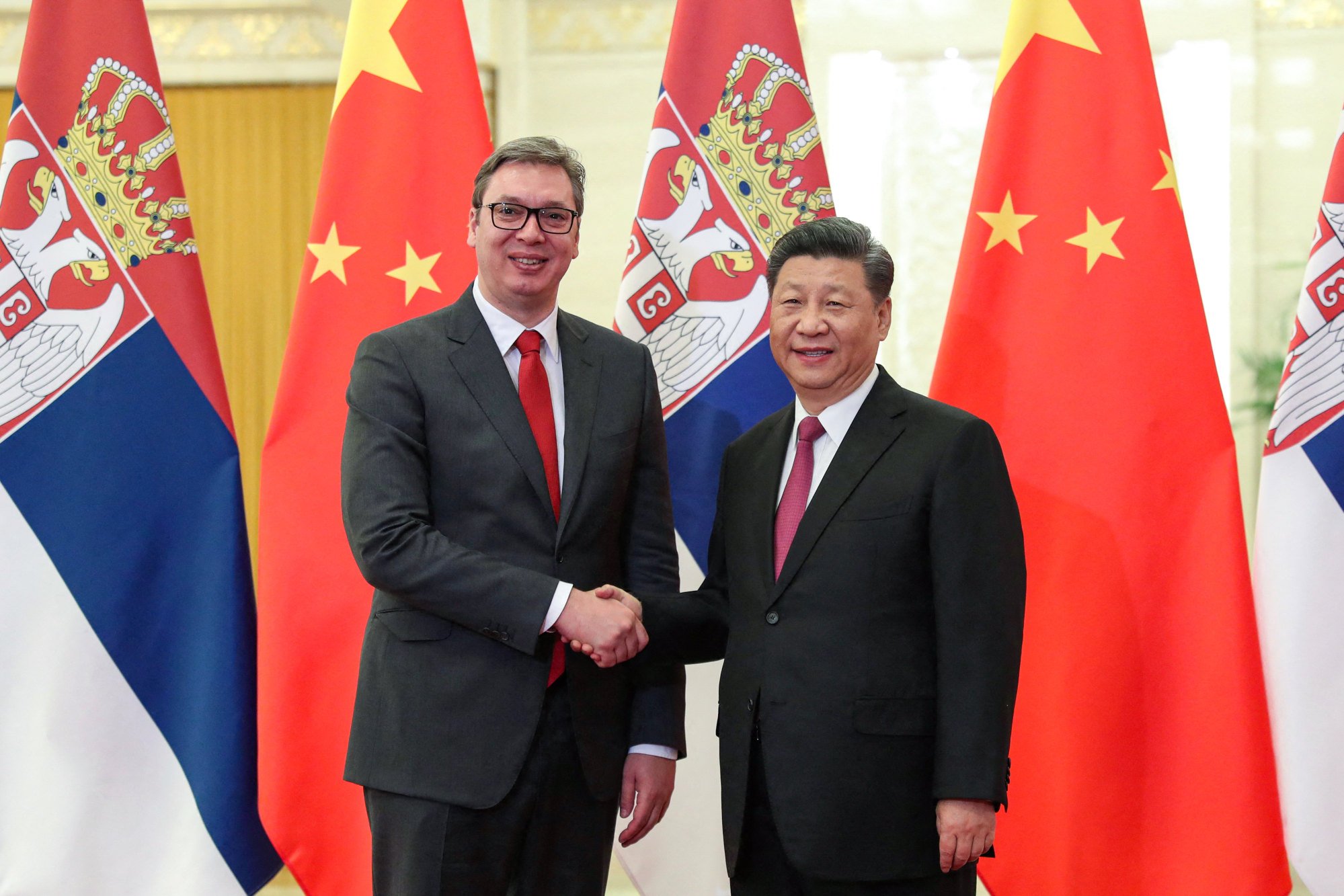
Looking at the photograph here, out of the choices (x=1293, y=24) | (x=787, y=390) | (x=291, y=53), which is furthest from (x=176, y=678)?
(x=1293, y=24)

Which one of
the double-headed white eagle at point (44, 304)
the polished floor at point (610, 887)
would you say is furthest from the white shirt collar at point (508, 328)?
the polished floor at point (610, 887)

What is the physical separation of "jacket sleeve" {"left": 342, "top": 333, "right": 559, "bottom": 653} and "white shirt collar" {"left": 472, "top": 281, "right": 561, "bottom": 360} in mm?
166

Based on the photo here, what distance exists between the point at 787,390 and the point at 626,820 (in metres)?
1.04

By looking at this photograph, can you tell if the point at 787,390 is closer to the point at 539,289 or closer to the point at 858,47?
the point at 539,289

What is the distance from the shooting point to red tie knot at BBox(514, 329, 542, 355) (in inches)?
78.9

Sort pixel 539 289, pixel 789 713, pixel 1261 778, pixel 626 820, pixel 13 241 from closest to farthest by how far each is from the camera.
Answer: pixel 789 713 → pixel 539 289 → pixel 1261 778 → pixel 13 241 → pixel 626 820

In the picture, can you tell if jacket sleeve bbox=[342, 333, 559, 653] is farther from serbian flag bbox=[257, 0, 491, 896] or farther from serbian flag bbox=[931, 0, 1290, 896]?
serbian flag bbox=[931, 0, 1290, 896]

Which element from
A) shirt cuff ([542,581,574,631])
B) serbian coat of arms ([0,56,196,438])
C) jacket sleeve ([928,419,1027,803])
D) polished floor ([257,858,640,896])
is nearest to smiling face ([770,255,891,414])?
jacket sleeve ([928,419,1027,803])

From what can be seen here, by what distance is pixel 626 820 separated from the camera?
9.14 feet

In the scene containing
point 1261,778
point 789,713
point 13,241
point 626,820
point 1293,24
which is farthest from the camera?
point 1293,24

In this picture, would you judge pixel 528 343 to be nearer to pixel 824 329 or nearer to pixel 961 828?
pixel 824 329

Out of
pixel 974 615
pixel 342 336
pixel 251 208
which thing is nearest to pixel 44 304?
pixel 342 336

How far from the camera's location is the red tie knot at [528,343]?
2.00 meters

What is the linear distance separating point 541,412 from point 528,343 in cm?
12
